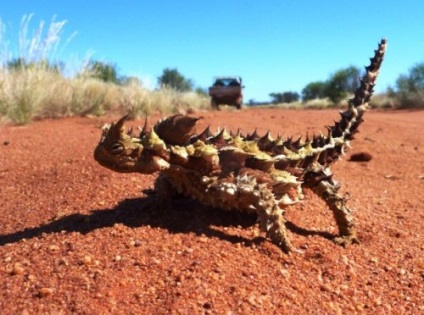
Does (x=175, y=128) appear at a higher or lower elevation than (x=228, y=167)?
higher

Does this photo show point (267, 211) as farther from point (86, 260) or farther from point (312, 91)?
point (312, 91)

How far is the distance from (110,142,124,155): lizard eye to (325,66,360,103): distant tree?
43607 millimetres

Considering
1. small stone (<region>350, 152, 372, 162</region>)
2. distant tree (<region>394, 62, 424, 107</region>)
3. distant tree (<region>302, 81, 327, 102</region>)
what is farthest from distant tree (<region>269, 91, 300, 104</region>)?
small stone (<region>350, 152, 372, 162</region>)

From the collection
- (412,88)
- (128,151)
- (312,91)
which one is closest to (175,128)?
(128,151)

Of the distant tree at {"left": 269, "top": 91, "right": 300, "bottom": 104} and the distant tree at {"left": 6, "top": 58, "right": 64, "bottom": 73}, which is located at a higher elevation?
the distant tree at {"left": 6, "top": 58, "right": 64, "bottom": 73}

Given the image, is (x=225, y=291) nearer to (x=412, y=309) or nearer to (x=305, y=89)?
(x=412, y=309)

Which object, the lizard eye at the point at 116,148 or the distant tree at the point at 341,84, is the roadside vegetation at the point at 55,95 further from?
the distant tree at the point at 341,84

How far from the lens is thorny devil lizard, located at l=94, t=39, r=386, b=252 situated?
2834 millimetres

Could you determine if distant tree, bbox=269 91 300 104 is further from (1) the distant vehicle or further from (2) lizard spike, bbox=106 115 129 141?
(2) lizard spike, bbox=106 115 129 141

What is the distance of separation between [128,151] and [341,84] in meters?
45.9

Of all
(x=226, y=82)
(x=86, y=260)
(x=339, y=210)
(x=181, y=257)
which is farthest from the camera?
(x=226, y=82)

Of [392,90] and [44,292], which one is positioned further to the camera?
[392,90]

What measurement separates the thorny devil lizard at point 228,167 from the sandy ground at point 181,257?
21 centimetres

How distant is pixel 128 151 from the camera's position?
109 inches
